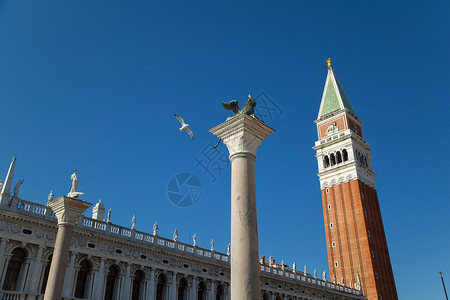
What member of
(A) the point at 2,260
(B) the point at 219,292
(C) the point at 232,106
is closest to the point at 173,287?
(B) the point at 219,292

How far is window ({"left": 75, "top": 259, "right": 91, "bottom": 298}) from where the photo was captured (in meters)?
25.1

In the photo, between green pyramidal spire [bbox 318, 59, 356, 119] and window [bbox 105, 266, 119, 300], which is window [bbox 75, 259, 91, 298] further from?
green pyramidal spire [bbox 318, 59, 356, 119]

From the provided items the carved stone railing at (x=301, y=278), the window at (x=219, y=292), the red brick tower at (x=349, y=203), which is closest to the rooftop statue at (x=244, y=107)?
the window at (x=219, y=292)

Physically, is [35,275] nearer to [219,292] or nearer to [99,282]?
[99,282]

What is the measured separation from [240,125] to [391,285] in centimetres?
5683

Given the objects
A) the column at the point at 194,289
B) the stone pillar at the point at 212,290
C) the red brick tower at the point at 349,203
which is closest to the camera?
the column at the point at 194,289

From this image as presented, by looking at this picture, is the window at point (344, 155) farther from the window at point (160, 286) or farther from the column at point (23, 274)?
the column at point (23, 274)

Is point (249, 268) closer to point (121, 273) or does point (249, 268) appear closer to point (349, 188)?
point (121, 273)

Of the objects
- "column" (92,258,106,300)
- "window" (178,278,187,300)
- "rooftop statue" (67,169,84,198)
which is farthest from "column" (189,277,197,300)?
"rooftop statue" (67,169,84,198)

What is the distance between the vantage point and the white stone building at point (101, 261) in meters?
23.0

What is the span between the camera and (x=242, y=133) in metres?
11.7

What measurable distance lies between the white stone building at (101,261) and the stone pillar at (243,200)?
54.6 feet

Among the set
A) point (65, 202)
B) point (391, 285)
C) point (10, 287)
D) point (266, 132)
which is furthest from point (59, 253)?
point (391, 285)

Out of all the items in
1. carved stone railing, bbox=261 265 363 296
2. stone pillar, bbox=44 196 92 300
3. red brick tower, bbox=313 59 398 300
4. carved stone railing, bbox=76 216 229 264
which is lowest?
stone pillar, bbox=44 196 92 300
